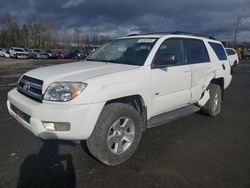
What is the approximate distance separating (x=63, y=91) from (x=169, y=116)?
6.82 feet

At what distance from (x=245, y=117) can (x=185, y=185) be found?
3610mm

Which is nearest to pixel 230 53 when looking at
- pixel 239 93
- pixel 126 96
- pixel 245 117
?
pixel 239 93

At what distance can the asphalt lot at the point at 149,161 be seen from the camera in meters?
2.90

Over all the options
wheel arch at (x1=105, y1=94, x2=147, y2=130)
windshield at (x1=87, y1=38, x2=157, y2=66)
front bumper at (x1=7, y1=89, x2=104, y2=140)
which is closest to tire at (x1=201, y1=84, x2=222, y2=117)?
windshield at (x1=87, y1=38, x2=157, y2=66)

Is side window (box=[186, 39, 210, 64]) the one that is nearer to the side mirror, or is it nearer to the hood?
the side mirror

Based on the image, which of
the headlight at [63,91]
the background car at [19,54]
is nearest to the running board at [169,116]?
the headlight at [63,91]

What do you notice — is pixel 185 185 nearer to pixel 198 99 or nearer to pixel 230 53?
pixel 198 99

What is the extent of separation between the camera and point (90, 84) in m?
2.91

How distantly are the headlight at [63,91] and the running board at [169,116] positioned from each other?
1440 millimetres

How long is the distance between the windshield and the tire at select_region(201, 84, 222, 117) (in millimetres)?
2243

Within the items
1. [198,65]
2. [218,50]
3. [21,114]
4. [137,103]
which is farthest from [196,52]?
[21,114]

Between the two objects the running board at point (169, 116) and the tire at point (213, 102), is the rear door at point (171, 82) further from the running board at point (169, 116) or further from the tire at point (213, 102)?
the tire at point (213, 102)

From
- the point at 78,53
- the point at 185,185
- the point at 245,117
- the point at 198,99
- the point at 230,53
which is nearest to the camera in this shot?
the point at 185,185

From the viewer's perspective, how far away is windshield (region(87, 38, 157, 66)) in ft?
12.6
